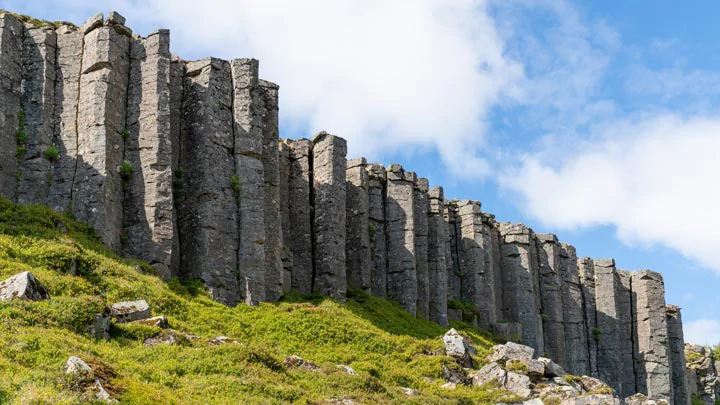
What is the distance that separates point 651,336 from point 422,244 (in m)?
25.6

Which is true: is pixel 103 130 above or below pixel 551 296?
above

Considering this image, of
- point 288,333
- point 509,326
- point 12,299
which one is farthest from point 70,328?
point 509,326

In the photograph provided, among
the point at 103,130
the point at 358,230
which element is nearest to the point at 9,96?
the point at 103,130

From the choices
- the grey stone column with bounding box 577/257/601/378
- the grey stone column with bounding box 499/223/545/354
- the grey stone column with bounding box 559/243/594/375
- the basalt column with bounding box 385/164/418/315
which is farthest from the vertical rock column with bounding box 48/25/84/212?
the grey stone column with bounding box 577/257/601/378

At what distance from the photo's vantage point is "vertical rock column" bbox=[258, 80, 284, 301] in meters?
58.2

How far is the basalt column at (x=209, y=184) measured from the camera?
181ft

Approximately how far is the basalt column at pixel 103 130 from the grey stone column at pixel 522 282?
3502 centimetres

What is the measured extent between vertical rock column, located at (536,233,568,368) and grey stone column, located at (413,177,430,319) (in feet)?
49.7

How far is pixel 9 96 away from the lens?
55.0 m

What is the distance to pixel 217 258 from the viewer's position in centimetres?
5531

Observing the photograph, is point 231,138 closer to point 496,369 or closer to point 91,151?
point 91,151

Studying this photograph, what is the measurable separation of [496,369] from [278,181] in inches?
672

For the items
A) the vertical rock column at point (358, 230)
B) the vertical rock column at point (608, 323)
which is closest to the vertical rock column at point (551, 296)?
the vertical rock column at point (608, 323)

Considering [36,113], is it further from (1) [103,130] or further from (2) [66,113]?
(1) [103,130]
